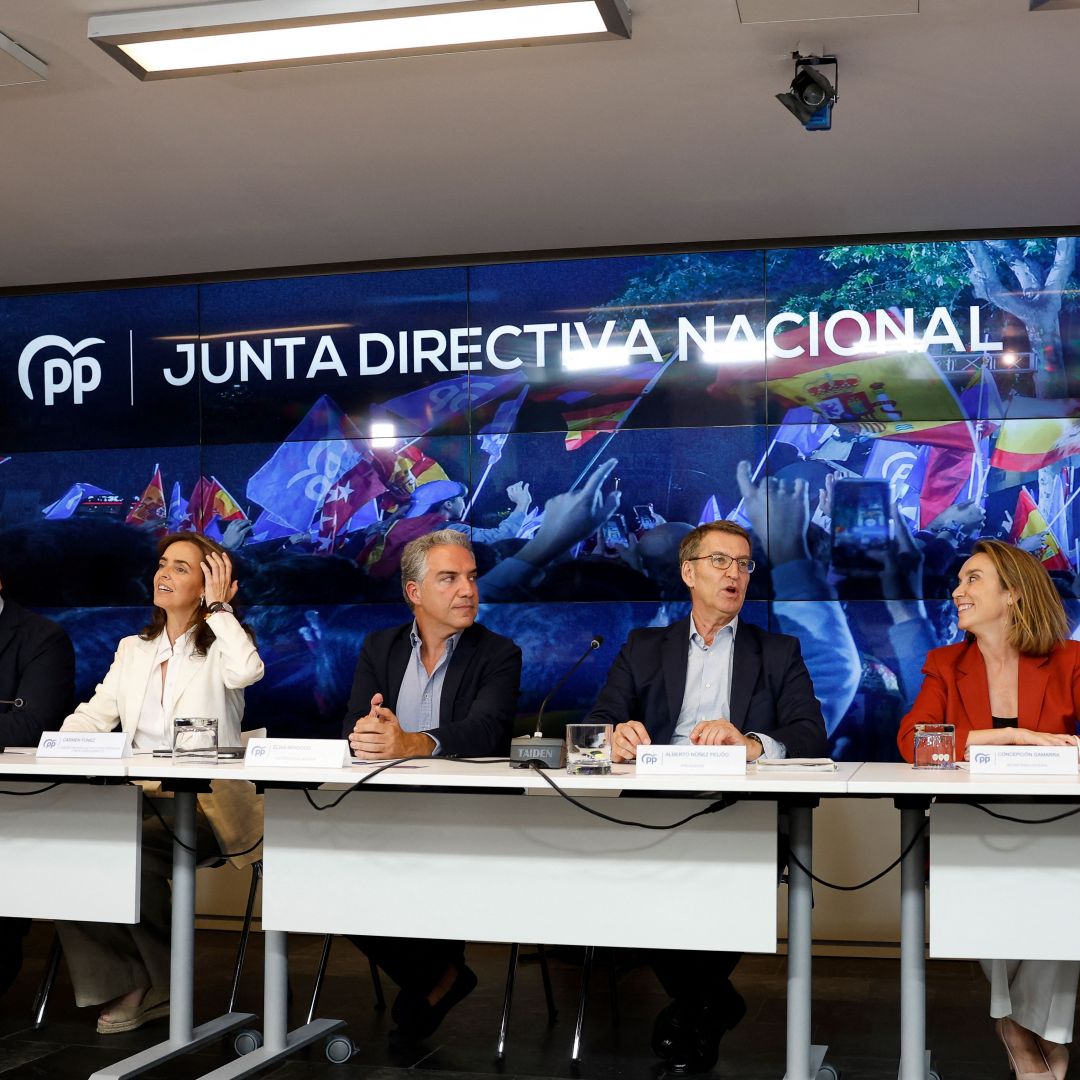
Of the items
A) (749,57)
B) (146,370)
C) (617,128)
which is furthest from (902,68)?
(146,370)

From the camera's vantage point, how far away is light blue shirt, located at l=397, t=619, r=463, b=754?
3.64 m

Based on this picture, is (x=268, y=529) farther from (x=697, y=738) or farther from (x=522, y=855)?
(x=697, y=738)

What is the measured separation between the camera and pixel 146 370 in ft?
17.1

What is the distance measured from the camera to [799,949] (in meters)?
2.73

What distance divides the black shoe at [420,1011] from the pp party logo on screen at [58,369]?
298 centimetres

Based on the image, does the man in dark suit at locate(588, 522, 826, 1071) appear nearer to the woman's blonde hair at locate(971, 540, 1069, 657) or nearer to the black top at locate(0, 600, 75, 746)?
the woman's blonde hair at locate(971, 540, 1069, 657)

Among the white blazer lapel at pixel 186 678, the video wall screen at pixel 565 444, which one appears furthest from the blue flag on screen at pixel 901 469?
the white blazer lapel at pixel 186 678

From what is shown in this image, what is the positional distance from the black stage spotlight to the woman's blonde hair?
1.18m

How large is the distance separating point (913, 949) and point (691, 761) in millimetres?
603

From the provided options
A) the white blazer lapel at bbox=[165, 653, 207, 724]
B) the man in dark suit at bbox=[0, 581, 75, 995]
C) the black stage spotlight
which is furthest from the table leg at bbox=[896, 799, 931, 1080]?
the man in dark suit at bbox=[0, 581, 75, 995]

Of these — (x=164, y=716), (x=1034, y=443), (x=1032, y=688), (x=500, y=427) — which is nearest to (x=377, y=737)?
(x=164, y=716)

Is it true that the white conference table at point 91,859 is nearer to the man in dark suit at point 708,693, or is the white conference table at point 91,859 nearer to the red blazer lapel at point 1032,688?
the man in dark suit at point 708,693

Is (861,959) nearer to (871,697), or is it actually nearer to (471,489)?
(871,697)

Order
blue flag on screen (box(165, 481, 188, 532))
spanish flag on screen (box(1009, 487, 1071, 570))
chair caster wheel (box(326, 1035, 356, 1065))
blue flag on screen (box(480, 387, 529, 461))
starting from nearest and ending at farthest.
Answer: chair caster wheel (box(326, 1035, 356, 1065))
spanish flag on screen (box(1009, 487, 1071, 570))
blue flag on screen (box(480, 387, 529, 461))
blue flag on screen (box(165, 481, 188, 532))
